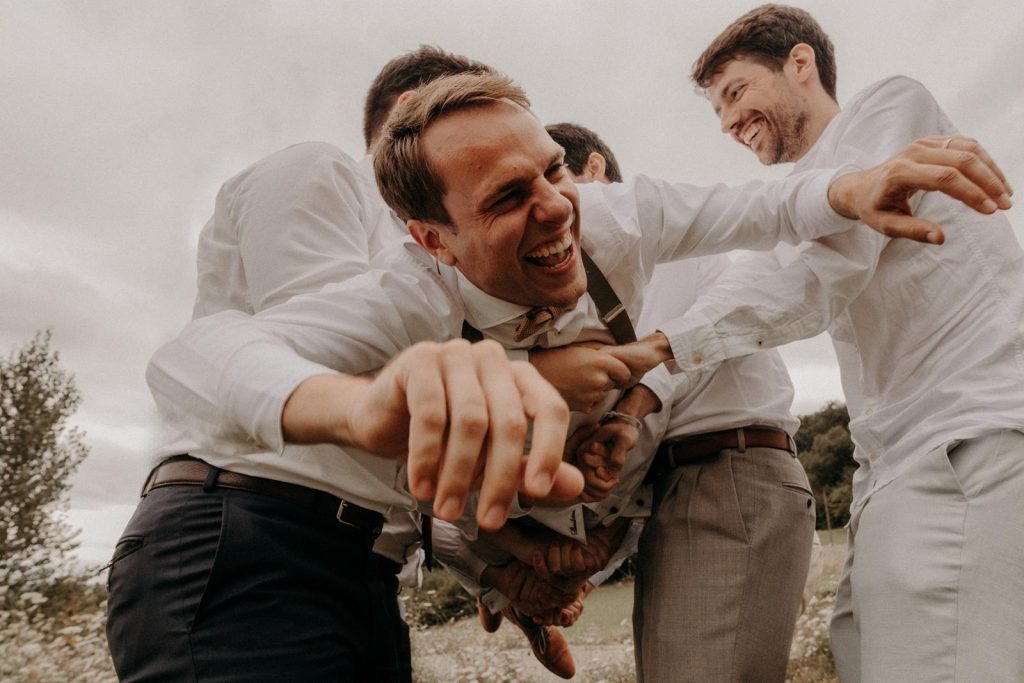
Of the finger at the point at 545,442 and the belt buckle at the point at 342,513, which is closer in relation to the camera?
the finger at the point at 545,442

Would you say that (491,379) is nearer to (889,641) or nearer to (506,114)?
(506,114)

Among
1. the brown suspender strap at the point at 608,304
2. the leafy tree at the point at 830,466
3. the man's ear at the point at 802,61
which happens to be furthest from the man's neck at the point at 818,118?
the leafy tree at the point at 830,466

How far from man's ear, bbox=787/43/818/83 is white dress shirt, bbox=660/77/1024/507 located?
72 centimetres

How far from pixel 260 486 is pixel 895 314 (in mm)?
1765

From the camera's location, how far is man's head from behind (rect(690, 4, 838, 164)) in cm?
310

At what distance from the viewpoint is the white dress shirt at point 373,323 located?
1.35m

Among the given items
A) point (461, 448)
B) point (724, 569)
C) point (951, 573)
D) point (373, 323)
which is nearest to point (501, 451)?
point (461, 448)

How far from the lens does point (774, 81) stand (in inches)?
123

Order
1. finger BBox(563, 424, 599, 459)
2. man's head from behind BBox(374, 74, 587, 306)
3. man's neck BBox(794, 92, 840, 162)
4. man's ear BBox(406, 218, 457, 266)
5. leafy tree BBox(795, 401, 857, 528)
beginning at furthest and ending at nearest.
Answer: leafy tree BBox(795, 401, 857, 528)
man's neck BBox(794, 92, 840, 162)
finger BBox(563, 424, 599, 459)
man's ear BBox(406, 218, 457, 266)
man's head from behind BBox(374, 74, 587, 306)

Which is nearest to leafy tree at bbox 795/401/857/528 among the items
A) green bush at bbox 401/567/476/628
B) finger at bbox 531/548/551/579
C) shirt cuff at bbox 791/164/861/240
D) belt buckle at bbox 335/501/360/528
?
green bush at bbox 401/567/476/628

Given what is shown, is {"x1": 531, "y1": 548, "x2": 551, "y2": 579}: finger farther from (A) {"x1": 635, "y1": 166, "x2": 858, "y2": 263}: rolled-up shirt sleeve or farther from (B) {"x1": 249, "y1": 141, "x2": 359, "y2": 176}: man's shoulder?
(B) {"x1": 249, "y1": 141, "x2": 359, "y2": 176}: man's shoulder

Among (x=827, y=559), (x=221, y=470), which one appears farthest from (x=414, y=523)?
(x=827, y=559)

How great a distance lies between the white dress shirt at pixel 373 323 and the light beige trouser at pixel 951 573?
700 millimetres

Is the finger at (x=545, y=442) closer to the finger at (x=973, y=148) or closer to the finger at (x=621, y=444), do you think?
the finger at (x=621, y=444)
